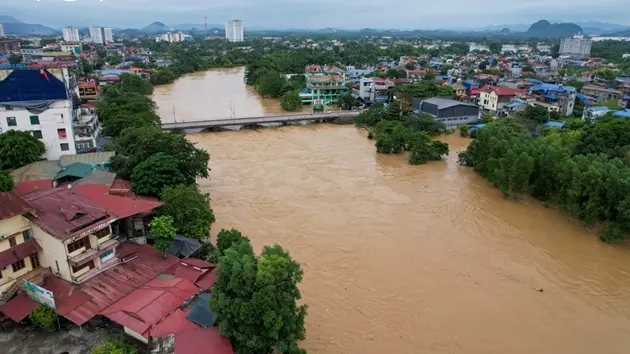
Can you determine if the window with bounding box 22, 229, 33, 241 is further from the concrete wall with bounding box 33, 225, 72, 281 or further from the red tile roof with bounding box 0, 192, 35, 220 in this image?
the red tile roof with bounding box 0, 192, 35, 220

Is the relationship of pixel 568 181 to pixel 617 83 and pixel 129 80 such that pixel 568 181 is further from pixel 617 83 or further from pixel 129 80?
pixel 129 80

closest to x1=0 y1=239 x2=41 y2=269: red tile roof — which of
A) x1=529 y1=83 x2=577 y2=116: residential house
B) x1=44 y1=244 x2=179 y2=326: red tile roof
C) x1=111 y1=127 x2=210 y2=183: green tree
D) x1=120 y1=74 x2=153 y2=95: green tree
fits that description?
x1=44 y1=244 x2=179 y2=326: red tile roof

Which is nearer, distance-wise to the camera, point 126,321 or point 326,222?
point 126,321

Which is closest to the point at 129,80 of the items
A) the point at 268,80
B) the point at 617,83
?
the point at 268,80

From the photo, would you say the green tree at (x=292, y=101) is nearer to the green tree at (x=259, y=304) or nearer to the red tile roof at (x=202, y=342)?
the green tree at (x=259, y=304)

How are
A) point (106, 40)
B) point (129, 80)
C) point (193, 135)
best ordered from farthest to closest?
point (106, 40) → point (129, 80) → point (193, 135)

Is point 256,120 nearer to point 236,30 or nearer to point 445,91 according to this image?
point 445,91

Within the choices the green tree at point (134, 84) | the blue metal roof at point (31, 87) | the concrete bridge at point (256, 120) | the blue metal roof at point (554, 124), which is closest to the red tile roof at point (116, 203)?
the blue metal roof at point (31, 87)
